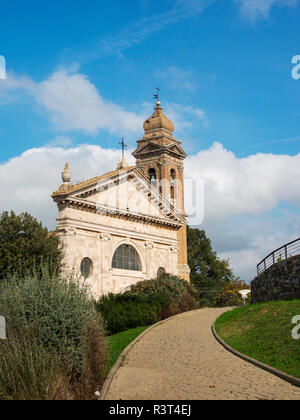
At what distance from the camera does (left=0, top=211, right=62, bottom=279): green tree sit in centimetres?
2588

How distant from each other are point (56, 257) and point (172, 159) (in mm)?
22058

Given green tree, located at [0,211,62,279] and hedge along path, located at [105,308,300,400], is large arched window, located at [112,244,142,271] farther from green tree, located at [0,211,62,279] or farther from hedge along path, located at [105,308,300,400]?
hedge along path, located at [105,308,300,400]

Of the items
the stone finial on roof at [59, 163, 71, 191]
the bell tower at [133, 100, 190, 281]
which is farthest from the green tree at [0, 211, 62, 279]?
the bell tower at [133, 100, 190, 281]

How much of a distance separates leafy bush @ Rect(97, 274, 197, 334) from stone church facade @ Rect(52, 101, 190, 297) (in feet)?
10.8

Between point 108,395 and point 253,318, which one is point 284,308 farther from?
point 108,395

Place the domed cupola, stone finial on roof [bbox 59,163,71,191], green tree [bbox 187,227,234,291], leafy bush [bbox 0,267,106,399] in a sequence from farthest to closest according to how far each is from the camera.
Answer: green tree [bbox 187,227,234,291]
the domed cupola
stone finial on roof [bbox 59,163,71,191]
leafy bush [bbox 0,267,106,399]

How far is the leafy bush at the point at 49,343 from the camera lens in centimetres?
1088

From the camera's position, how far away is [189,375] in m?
13.5

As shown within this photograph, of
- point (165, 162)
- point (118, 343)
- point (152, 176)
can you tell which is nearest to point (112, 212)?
point (165, 162)

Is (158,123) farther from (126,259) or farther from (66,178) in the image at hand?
(66,178)

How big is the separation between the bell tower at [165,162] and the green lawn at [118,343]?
23.6 metres

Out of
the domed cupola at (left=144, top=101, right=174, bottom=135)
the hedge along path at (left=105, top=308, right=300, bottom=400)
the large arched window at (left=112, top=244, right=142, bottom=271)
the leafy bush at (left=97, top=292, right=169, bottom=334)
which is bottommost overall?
the hedge along path at (left=105, top=308, right=300, bottom=400)
